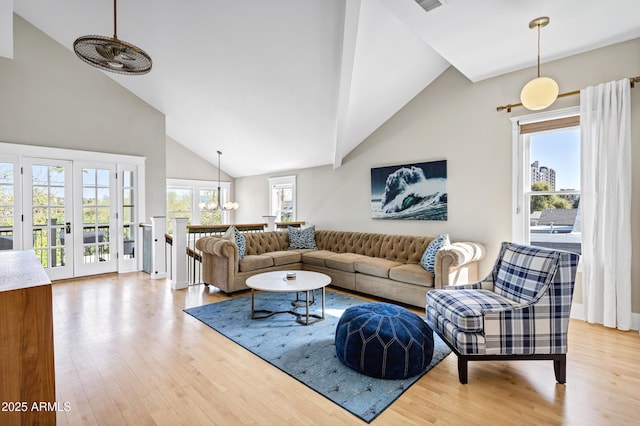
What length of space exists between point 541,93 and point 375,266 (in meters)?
2.58

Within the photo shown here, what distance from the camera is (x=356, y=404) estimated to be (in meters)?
1.99

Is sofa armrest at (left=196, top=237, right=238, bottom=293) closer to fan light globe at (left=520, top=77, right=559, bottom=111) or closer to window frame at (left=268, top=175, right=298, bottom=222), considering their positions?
window frame at (left=268, top=175, right=298, bottom=222)

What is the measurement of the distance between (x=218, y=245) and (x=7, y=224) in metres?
3.37

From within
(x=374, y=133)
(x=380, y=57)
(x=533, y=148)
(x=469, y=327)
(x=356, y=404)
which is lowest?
(x=356, y=404)

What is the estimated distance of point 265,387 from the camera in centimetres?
219

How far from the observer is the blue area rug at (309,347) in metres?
2.08

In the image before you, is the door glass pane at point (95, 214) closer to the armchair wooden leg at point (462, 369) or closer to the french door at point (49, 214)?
the french door at point (49, 214)

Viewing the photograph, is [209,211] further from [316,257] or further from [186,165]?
[316,257]

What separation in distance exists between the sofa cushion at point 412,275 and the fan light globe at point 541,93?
2051 millimetres

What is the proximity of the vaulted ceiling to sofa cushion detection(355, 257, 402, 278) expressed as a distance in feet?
6.51

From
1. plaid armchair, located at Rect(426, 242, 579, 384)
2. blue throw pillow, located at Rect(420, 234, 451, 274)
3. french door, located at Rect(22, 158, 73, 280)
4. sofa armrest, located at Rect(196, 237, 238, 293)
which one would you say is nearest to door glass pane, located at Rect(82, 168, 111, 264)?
french door, located at Rect(22, 158, 73, 280)

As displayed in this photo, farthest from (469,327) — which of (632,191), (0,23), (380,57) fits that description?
(0,23)

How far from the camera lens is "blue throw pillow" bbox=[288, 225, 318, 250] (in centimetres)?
567

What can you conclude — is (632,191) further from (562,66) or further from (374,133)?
(374,133)
